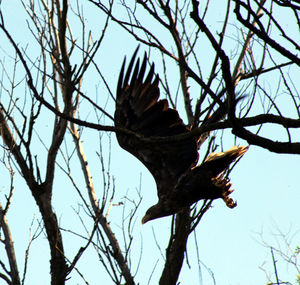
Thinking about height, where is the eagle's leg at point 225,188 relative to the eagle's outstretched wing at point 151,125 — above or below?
below

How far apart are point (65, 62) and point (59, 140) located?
592 mm

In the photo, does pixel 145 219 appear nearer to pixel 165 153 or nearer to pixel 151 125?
pixel 165 153

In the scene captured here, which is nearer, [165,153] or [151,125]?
[151,125]

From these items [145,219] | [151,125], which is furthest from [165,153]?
[145,219]

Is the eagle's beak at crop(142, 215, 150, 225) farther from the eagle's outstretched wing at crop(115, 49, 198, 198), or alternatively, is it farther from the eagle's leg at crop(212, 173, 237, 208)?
the eagle's leg at crop(212, 173, 237, 208)

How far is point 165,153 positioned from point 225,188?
757 millimetres

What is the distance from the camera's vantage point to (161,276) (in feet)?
12.8

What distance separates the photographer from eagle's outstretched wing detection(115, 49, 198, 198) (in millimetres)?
4992

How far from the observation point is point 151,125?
517 centimetres

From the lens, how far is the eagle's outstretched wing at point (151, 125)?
197 inches

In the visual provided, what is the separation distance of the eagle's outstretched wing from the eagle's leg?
299 millimetres

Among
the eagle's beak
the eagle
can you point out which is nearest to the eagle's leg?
the eagle

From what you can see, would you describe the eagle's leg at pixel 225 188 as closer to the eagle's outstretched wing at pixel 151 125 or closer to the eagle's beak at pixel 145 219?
the eagle's outstretched wing at pixel 151 125

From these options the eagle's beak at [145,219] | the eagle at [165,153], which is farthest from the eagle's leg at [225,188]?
the eagle's beak at [145,219]
